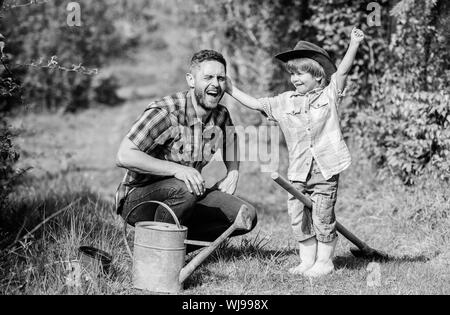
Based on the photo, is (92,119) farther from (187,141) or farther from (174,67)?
(187,141)

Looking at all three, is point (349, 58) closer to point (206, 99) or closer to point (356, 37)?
point (356, 37)

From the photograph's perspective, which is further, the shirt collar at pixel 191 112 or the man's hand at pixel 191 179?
the shirt collar at pixel 191 112

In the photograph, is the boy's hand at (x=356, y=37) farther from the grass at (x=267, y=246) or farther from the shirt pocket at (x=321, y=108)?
the grass at (x=267, y=246)

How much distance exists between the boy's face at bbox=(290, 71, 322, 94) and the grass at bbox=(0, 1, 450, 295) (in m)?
1.09

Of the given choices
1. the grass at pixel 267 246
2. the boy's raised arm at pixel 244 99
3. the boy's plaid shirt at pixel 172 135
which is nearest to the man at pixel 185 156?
the boy's plaid shirt at pixel 172 135

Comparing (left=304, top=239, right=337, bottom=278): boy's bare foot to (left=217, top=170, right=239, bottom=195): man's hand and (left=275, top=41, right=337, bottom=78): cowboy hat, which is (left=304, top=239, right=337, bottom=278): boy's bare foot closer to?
(left=217, top=170, right=239, bottom=195): man's hand

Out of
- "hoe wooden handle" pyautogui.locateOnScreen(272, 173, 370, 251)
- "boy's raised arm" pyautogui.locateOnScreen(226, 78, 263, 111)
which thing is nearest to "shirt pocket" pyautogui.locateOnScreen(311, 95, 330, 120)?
"boy's raised arm" pyautogui.locateOnScreen(226, 78, 263, 111)

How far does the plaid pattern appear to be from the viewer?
12.8 ft

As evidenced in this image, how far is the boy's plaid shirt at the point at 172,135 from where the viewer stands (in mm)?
3785

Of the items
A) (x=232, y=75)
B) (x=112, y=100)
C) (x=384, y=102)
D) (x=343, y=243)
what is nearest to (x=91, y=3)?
(x=112, y=100)

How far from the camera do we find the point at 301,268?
3.91 metres

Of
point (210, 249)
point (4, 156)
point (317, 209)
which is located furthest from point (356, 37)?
point (4, 156)

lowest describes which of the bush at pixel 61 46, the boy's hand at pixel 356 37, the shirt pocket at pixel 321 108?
the shirt pocket at pixel 321 108

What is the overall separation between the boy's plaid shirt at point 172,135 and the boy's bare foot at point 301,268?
89 cm
